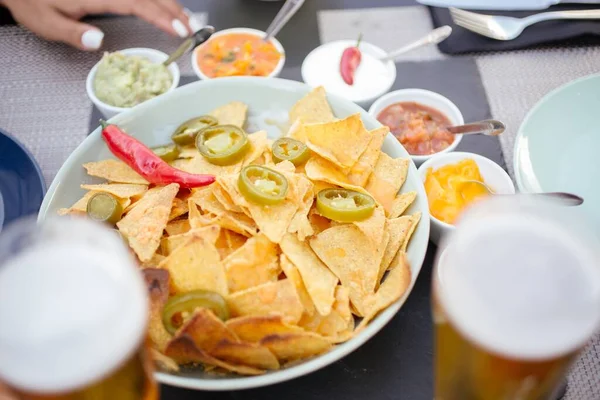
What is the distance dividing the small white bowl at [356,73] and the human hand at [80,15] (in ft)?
1.74

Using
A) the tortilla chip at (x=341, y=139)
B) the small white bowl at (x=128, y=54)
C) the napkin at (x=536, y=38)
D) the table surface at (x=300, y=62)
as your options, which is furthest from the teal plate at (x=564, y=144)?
the small white bowl at (x=128, y=54)

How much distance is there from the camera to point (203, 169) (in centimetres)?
166

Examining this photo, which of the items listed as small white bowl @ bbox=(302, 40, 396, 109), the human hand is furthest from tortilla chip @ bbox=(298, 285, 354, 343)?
the human hand

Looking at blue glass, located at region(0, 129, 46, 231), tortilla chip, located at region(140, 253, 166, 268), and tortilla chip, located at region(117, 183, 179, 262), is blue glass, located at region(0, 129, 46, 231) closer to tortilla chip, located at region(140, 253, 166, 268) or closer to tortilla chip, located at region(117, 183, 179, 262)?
tortilla chip, located at region(117, 183, 179, 262)

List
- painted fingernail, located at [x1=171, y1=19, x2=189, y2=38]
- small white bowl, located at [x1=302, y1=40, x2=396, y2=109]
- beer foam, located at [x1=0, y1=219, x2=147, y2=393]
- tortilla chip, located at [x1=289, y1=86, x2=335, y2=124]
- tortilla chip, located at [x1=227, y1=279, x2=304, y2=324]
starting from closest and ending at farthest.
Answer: beer foam, located at [x1=0, y1=219, x2=147, y2=393] → tortilla chip, located at [x1=227, y1=279, x2=304, y2=324] → tortilla chip, located at [x1=289, y1=86, x2=335, y2=124] → small white bowl, located at [x1=302, y1=40, x2=396, y2=109] → painted fingernail, located at [x1=171, y1=19, x2=189, y2=38]

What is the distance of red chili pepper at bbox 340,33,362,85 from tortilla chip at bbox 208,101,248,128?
52 centimetres

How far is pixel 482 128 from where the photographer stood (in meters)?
1.82

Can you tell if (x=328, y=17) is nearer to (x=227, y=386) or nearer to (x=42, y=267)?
(x=227, y=386)

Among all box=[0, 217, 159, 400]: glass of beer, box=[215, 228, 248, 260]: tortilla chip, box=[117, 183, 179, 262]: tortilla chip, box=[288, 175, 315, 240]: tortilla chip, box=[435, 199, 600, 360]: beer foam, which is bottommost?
box=[215, 228, 248, 260]: tortilla chip

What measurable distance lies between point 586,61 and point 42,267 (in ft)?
7.45

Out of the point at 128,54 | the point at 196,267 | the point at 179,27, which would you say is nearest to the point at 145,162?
the point at 196,267

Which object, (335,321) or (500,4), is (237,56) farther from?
(335,321)

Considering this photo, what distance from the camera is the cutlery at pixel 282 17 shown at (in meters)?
2.27

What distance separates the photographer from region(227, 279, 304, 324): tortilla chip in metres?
1.27
